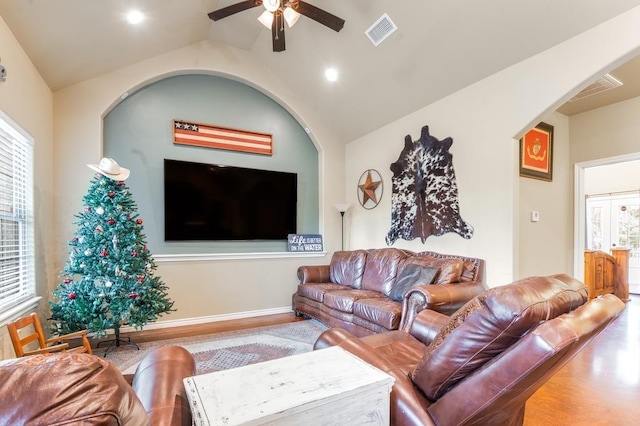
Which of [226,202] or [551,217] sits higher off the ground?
[226,202]

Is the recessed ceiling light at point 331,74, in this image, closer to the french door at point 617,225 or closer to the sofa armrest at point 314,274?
the sofa armrest at point 314,274

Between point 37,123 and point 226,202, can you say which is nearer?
point 37,123

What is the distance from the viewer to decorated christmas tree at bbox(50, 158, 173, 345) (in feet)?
9.80

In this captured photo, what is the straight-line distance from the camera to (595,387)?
8.00 ft

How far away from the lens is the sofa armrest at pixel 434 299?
269cm

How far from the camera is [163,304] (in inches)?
130

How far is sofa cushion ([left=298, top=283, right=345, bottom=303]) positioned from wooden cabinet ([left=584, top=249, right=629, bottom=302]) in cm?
441

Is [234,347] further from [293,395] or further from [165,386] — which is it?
[293,395]

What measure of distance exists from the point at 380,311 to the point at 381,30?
2838 mm

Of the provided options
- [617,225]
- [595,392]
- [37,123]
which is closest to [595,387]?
[595,392]

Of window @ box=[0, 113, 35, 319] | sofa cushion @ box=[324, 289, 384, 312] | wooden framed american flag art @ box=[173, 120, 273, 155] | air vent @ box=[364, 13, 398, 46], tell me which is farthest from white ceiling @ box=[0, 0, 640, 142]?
sofa cushion @ box=[324, 289, 384, 312]

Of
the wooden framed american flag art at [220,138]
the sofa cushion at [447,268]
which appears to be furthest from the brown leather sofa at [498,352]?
the wooden framed american flag art at [220,138]

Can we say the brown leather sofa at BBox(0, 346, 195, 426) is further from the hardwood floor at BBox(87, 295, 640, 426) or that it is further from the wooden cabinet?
the wooden cabinet

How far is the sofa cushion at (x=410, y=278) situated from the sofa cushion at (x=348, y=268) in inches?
30.2
